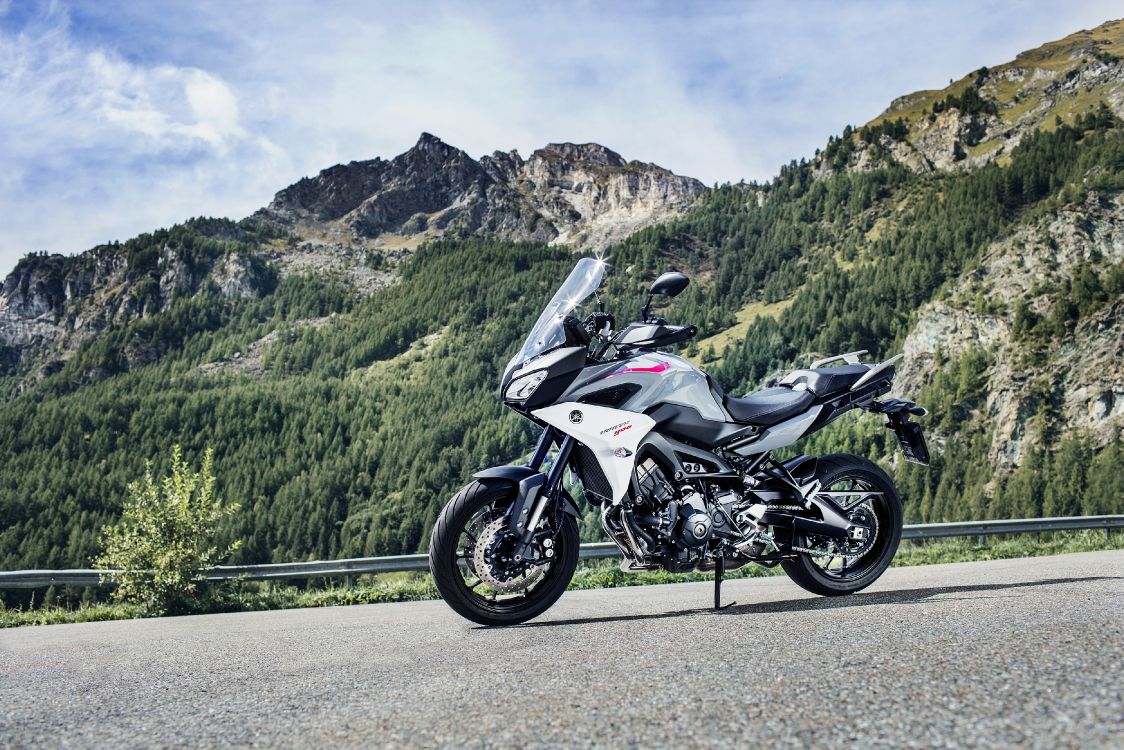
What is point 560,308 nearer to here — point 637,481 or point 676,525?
point 637,481

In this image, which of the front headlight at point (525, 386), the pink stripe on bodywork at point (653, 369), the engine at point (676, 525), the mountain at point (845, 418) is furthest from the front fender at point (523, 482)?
the mountain at point (845, 418)

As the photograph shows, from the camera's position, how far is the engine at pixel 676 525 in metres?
5.18

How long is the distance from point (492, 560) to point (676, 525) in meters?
1.17

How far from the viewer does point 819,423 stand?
5895mm

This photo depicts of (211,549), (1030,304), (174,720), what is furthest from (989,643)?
(1030,304)

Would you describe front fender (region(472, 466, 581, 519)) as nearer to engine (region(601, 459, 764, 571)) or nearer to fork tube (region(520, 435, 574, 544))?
fork tube (region(520, 435, 574, 544))

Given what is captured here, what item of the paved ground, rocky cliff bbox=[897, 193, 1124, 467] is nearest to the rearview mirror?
the paved ground

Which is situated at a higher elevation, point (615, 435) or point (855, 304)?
point (855, 304)

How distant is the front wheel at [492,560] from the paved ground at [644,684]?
213 millimetres

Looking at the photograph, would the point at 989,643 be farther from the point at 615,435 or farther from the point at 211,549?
the point at 211,549

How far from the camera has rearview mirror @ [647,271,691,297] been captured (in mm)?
4973

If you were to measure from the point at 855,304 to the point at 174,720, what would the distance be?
143m

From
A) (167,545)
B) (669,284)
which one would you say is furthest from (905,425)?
(167,545)

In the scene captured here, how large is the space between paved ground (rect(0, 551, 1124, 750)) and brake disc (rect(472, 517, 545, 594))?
0.32 meters
